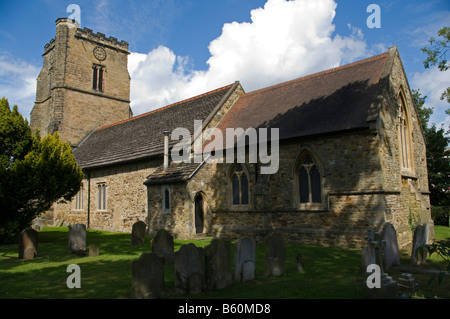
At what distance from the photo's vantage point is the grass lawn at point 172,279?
6.26 metres

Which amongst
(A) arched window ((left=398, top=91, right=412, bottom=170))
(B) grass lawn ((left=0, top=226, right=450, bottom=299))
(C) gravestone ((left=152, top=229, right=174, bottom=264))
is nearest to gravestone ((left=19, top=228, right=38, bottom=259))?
(B) grass lawn ((left=0, top=226, right=450, bottom=299))

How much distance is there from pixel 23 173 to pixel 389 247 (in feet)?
42.5

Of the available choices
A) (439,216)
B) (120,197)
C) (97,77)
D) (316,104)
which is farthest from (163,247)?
(97,77)

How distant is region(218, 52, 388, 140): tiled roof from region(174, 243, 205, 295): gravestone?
786 centimetres

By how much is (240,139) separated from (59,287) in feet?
33.8

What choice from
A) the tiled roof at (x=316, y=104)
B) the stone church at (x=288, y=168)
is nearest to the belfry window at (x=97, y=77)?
the stone church at (x=288, y=168)

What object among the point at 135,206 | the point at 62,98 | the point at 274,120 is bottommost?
the point at 135,206

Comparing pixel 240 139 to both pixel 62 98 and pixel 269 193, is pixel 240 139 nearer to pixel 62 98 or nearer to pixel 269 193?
pixel 269 193

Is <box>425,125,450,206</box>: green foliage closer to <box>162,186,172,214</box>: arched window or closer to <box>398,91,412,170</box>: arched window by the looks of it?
<box>398,91,412,170</box>: arched window

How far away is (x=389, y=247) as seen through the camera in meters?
8.12

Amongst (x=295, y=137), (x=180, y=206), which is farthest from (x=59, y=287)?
(x=295, y=137)

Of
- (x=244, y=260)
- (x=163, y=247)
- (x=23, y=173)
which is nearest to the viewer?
(x=244, y=260)

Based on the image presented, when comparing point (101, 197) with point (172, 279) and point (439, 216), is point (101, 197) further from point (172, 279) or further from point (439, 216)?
point (439, 216)

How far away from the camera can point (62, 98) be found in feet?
92.3
